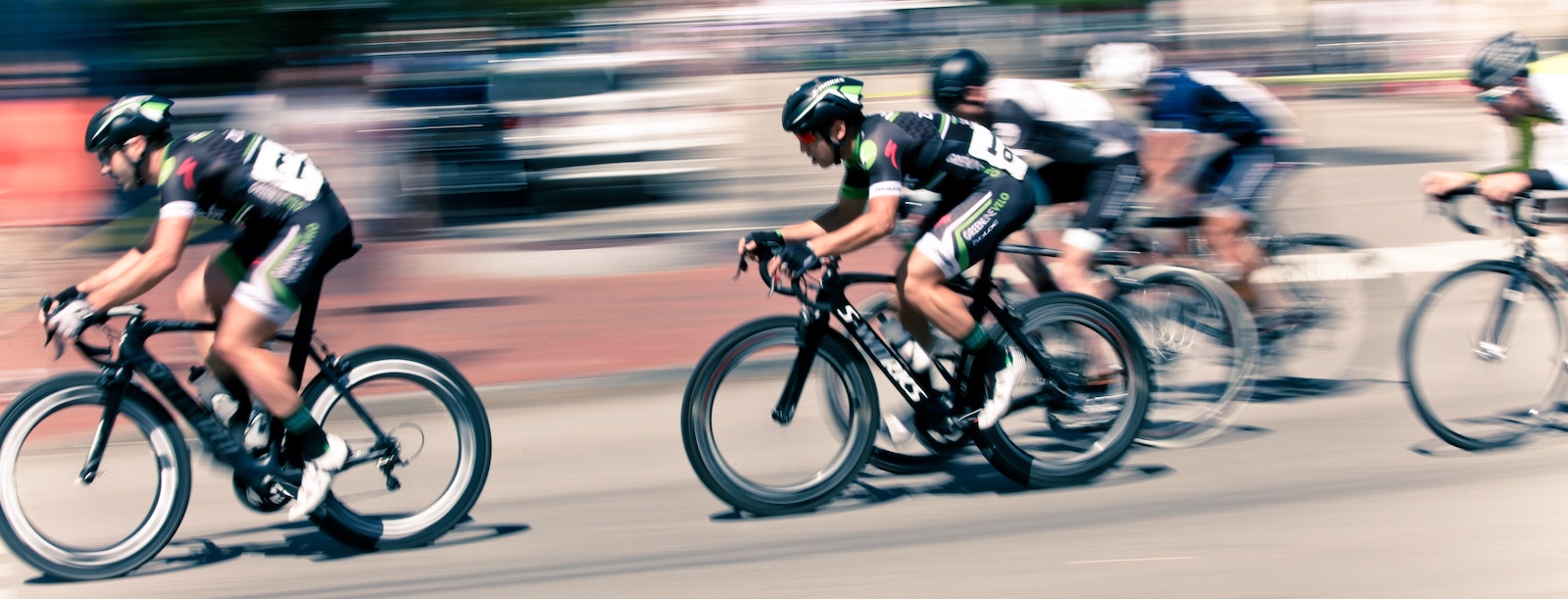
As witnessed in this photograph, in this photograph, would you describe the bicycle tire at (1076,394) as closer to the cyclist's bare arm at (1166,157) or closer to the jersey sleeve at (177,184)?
the cyclist's bare arm at (1166,157)

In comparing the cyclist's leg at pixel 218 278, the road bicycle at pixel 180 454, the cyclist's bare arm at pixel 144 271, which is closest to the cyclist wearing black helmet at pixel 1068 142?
the road bicycle at pixel 180 454

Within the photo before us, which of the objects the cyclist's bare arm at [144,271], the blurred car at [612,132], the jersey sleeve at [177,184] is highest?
the jersey sleeve at [177,184]

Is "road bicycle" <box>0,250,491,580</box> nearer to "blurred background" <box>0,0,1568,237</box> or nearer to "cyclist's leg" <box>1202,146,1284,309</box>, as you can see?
"cyclist's leg" <box>1202,146,1284,309</box>

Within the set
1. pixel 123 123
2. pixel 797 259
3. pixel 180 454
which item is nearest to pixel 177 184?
pixel 123 123

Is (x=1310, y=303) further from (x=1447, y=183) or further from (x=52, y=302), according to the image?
(x=52, y=302)

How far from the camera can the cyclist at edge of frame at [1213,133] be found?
22.7 feet

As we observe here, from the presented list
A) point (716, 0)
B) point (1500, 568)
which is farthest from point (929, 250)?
point (716, 0)

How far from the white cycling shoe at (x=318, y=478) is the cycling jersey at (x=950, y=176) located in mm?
2121

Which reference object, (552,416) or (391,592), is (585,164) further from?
(391,592)

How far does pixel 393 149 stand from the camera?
1264cm

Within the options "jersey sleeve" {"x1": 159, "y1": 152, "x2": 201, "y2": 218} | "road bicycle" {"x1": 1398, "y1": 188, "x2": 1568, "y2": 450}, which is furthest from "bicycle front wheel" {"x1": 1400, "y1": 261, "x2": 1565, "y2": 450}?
"jersey sleeve" {"x1": 159, "y1": 152, "x2": 201, "y2": 218}

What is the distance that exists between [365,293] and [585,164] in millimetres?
4356

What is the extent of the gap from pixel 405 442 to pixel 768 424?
1329 millimetres

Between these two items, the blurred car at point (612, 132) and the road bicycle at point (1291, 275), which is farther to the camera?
the blurred car at point (612, 132)
